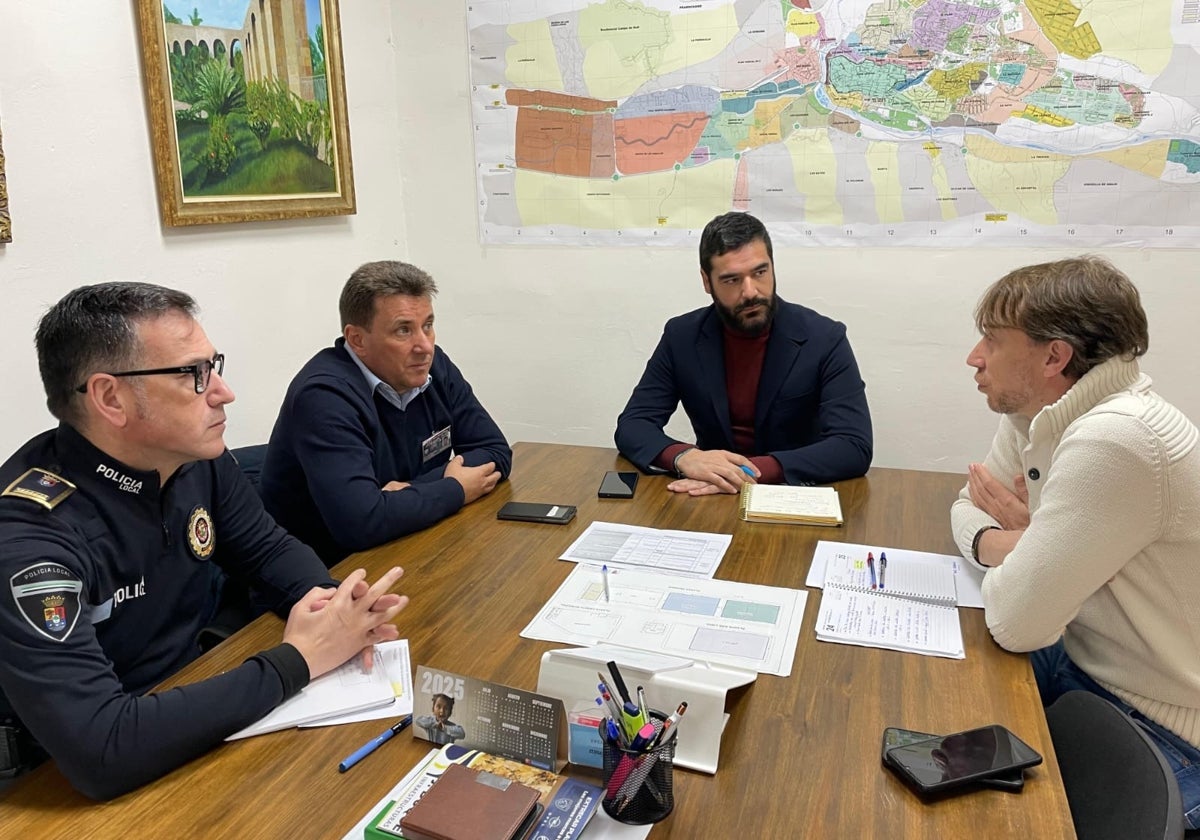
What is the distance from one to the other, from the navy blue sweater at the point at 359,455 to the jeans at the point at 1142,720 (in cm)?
122

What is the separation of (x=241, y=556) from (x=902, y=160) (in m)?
2.31

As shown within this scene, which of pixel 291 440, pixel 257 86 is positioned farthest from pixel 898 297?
pixel 257 86

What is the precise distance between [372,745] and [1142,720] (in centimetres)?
116

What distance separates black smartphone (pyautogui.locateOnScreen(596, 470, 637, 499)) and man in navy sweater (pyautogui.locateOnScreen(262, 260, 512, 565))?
0.88ft

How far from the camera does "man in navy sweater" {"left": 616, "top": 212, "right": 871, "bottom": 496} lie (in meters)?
2.30

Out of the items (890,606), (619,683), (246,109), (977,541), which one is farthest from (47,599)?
(246,109)

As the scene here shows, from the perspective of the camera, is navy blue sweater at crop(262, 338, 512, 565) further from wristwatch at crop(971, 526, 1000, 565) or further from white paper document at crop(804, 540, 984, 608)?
wristwatch at crop(971, 526, 1000, 565)

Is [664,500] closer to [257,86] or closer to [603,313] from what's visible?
[603,313]

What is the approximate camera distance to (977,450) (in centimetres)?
293

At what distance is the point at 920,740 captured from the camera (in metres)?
1.07

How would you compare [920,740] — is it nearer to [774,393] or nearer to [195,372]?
[195,372]

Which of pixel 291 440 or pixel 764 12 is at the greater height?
pixel 764 12

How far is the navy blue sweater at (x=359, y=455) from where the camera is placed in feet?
6.00

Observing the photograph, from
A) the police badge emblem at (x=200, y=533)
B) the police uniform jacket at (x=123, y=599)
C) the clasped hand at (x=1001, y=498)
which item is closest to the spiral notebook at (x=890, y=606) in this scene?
the clasped hand at (x=1001, y=498)
